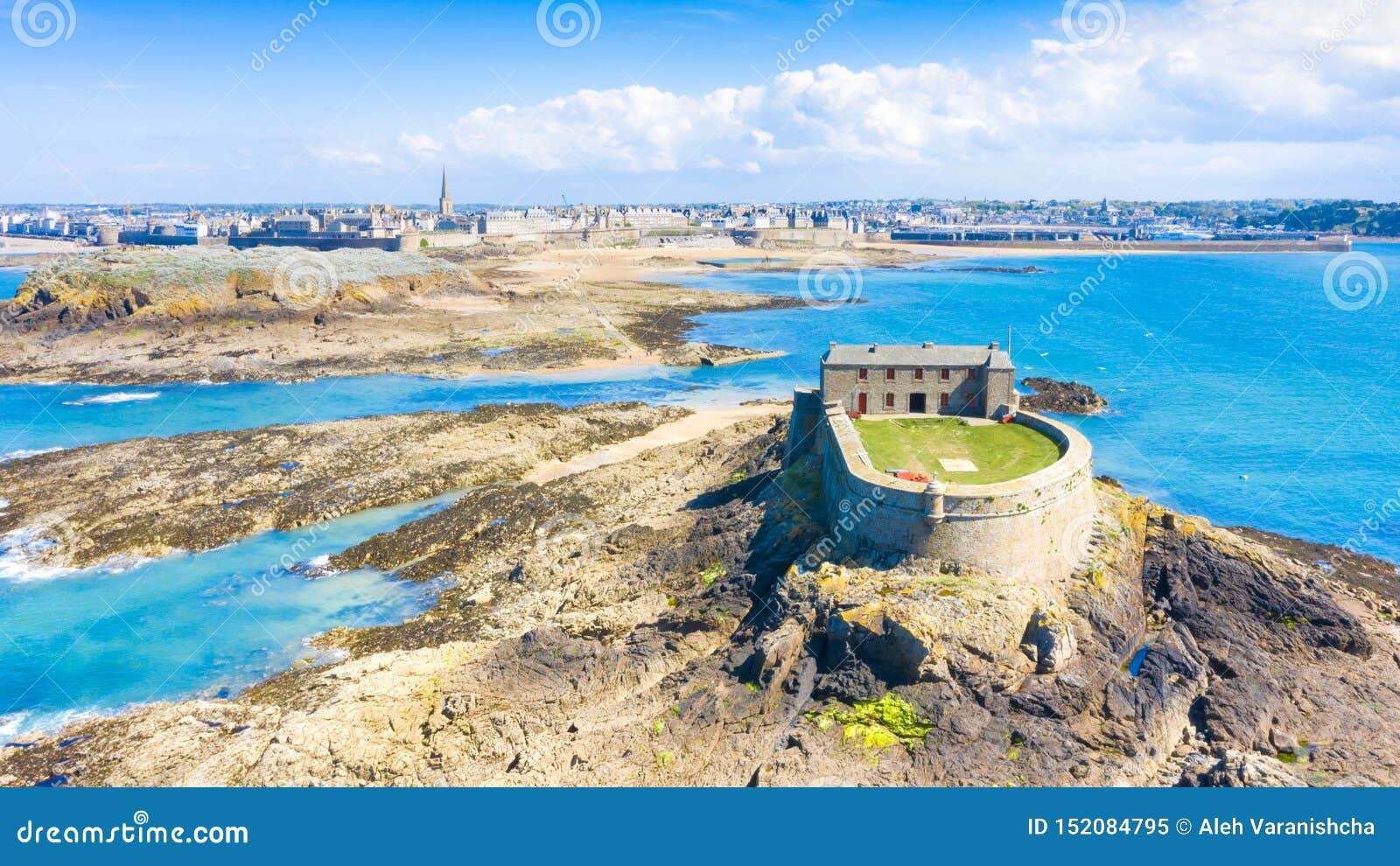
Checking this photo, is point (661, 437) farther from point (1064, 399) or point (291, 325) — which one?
point (291, 325)

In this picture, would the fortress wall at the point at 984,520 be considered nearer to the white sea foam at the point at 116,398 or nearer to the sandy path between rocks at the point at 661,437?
the sandy path between rocks at the point at 661,437

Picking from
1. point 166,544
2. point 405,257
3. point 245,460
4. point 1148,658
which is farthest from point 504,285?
point 1148,658

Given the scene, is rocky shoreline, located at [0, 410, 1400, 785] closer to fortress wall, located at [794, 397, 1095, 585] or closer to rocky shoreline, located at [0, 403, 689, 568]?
fortress wall, located at [794, 397, 1095, 585]

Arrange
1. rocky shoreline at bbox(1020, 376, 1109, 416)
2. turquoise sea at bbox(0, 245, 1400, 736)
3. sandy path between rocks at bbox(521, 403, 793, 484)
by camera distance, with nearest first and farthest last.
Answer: turquoise sea at bbox(0, 245, 1400, 736) < sandy path between rocks at bbox(521, 403, 793, 484) < rocky shoreline at bbox(1020, 376, 1109, 416)

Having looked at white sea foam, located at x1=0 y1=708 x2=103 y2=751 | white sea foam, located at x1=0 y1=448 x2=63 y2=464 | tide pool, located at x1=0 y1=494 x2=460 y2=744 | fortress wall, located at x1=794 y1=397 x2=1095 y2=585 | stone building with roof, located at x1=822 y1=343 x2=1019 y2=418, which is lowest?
white sea foam, located at x1=0 y1=708 x2=103 y2=751

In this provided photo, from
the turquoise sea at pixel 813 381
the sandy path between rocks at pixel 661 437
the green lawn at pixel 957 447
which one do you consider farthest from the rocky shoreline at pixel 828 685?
the sandy path between rocks at pixel 661 437

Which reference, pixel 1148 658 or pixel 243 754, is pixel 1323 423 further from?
pixel 243 754

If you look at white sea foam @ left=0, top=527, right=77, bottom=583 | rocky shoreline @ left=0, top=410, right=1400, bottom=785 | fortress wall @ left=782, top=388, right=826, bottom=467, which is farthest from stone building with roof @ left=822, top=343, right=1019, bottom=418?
white sea foam @ left=0, top=527, right=77, bottom=583

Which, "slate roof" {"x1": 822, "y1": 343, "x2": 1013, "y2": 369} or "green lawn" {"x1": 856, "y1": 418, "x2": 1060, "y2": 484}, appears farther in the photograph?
"slate roof" {"x1": 822, "y1": 343, "x2": 1013, "y2": 369}
